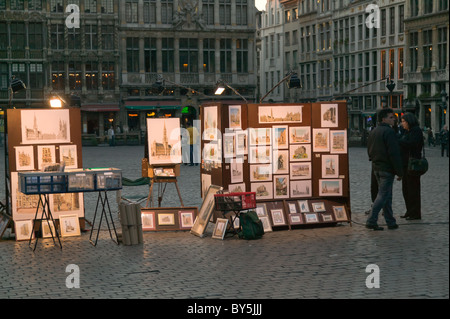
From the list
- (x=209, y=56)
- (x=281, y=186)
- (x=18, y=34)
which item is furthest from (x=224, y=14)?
(x=281, y=186)

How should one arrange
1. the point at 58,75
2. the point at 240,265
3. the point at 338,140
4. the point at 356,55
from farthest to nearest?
the point at 356,55 → the point at 58,75 → the point at 338,140 → the point at 240,265

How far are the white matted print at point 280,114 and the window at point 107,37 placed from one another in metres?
52.7

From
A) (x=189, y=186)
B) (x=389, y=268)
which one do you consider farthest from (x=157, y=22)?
(x=389, y=268)

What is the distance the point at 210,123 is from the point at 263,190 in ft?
4.48

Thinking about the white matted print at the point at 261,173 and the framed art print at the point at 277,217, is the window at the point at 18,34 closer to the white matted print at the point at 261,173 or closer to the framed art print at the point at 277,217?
the white matted print at the point at 261,173

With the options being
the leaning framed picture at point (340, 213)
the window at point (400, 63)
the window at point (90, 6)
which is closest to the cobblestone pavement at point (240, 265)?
the leaning framed picture at point (340, 213)

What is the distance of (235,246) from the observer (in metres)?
11.0

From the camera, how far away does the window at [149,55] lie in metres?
65.1

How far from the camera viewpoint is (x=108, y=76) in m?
64.0

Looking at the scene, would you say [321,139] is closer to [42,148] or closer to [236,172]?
[236,172]

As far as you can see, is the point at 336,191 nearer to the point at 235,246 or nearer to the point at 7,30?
the point at 235,246

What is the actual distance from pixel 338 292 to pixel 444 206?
12.6 ft

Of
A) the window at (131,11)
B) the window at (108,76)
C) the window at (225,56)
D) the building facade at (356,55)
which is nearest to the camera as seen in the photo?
the building facade at (356,55)
